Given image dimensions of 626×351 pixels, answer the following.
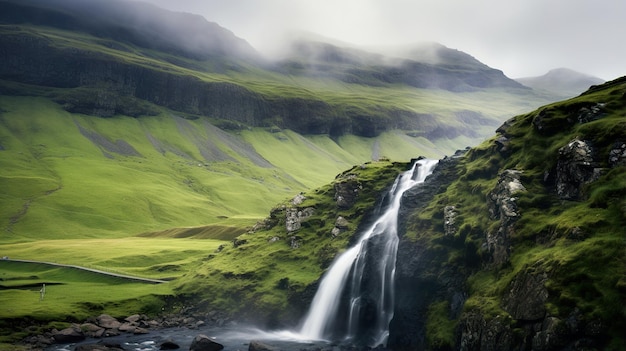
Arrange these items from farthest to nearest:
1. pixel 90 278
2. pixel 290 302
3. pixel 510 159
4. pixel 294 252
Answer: pixel 90 278 < pixel 294 252 < pixel 290 302 < pixel 510 159

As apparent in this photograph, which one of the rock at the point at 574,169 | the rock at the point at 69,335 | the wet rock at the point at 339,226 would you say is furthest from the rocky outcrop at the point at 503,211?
the rock at the point at 69,335

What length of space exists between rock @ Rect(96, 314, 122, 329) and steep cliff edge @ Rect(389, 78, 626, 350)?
36.6m

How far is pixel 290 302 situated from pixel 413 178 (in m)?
30.4

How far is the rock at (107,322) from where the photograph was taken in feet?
208

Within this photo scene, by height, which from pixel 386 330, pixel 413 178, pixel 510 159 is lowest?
pixel 386 330

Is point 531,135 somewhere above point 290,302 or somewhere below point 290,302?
above

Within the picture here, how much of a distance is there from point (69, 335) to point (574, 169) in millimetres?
59893

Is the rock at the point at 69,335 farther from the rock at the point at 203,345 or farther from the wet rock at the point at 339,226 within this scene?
the wet rock at the point at 339,226

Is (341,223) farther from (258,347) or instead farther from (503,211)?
(503,211)

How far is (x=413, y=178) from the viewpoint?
8281 cm

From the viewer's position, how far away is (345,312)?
2404 inches

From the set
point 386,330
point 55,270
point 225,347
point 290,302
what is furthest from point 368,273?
point 55,270

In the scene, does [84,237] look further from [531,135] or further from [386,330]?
[531,135]

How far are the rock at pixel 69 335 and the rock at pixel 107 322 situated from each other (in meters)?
4.06
